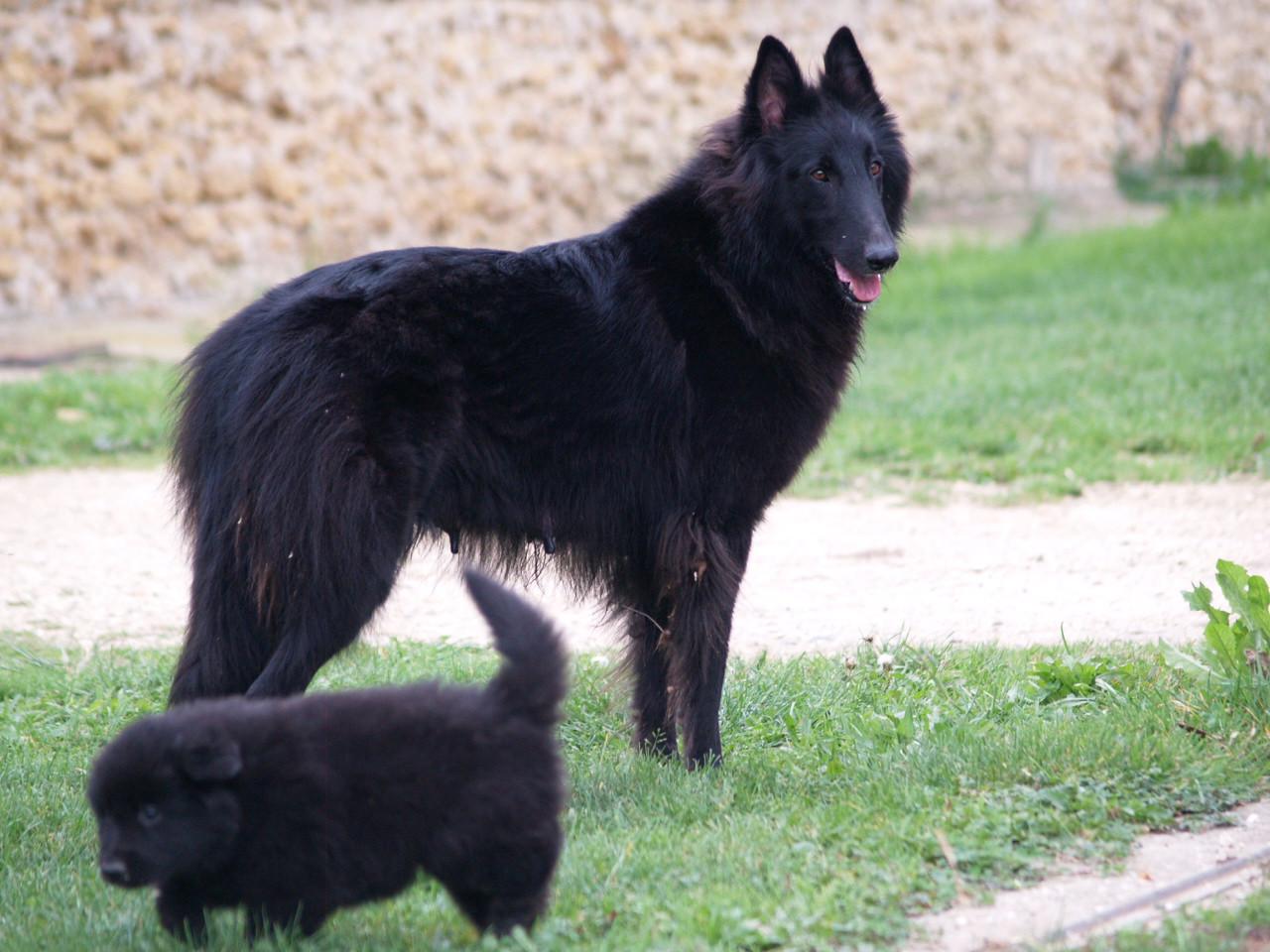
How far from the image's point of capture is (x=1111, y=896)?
128 inches

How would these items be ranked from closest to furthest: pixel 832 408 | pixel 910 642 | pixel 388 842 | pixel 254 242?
pixel 388 842, pixel 832 408, pixel 910 642, pixel 254 242

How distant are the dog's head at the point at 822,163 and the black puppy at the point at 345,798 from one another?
5.62ft

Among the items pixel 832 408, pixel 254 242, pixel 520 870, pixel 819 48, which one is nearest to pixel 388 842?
pixel 520 870

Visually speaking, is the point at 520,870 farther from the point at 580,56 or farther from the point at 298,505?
the point at 580,56

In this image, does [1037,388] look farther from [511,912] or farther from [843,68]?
[511,912]

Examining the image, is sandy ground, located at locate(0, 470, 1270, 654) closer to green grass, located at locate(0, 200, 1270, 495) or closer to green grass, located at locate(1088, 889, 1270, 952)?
green grass, located at locate(0, 200, 1270, 495)

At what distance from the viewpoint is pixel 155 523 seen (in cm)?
711

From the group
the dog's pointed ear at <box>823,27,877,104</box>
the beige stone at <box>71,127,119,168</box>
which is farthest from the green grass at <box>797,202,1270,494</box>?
the beige stone at <box>71,127,119,168</box>

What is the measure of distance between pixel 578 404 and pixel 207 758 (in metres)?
1.60

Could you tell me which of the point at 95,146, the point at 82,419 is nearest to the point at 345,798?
the point at 82,419

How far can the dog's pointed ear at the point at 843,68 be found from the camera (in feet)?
14.8

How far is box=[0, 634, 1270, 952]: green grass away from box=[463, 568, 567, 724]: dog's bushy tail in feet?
1.54

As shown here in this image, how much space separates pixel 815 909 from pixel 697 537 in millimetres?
1332

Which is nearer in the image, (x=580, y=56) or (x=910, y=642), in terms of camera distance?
(x=910, y=642)
